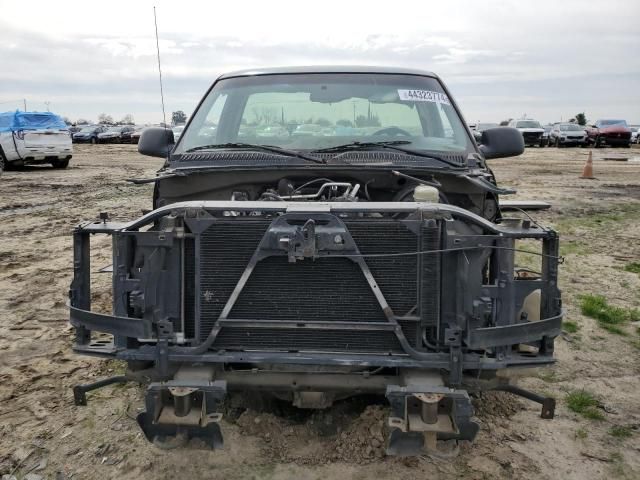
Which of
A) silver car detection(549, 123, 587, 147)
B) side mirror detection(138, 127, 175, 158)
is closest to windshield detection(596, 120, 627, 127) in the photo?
silver car detection(549, 123, 587, 147)

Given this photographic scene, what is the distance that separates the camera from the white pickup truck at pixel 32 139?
19.2m

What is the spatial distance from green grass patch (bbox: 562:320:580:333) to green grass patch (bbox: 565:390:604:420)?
1.18 meters

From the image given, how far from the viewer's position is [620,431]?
364 centimetres

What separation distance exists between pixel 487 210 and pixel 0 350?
3.79m

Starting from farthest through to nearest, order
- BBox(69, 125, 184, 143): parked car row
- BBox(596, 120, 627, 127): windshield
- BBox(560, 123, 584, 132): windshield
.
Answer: BBox(69, 125, 184, 143): parked car row, BBox(560, 123, 584, 132): windshield, BBox(596, 120, 627, 127): windshield

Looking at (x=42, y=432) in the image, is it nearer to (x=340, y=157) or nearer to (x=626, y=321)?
(x=340, y=157)

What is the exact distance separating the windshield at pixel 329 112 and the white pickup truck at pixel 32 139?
55.5 feet

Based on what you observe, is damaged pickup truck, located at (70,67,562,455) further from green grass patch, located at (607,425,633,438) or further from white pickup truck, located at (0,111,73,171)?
white pickup truck, located at (0,111,73,171)

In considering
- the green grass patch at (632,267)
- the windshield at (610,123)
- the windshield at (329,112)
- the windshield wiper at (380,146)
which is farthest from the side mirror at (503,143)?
the windshield at (610,123)

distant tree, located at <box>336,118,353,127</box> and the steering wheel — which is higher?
distant tree, located at <box>336,118,353,127</box>

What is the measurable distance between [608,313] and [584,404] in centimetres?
192

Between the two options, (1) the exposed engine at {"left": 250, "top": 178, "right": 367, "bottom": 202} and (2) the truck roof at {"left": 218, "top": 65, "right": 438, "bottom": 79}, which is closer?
(1) the exposed engine at {"left": 250, "top": 178, "right": 367, "bottom": 202}

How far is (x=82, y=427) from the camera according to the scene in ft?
11.9

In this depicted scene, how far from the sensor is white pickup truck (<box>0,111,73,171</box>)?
19.2 meters
